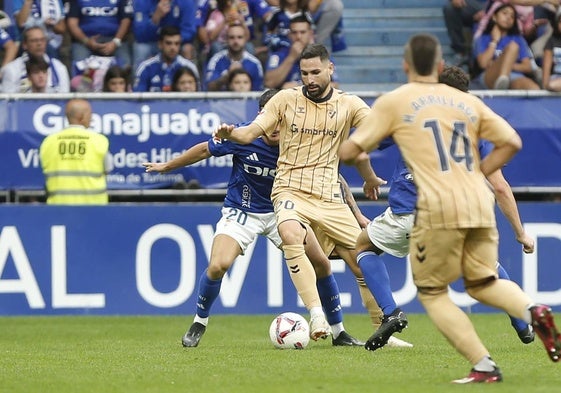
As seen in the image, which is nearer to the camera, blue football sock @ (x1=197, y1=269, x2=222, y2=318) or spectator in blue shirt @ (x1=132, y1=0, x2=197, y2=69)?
blue football sock @ (x1=197, y1=269, x2=222, y2=318)

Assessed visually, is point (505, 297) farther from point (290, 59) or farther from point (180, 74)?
point (290, 59)

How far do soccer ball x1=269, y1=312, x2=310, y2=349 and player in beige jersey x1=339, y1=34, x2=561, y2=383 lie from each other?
2.80 m

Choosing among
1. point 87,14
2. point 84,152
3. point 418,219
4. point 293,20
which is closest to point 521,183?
point 293,20

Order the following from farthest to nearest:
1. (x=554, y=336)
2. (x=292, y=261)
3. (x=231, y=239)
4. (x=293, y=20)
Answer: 1. (x=293, y=20)
2. (x=231, y=239)
3. (x=292, y=261)
4. (x=554, y=336)

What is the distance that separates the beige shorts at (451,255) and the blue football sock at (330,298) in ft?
9.98

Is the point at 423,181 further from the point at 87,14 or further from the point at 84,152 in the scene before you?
the point at 87,14

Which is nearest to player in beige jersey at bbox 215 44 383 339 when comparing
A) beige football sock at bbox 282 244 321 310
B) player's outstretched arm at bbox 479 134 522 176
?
beige football sock at bbox 282 244 321 310

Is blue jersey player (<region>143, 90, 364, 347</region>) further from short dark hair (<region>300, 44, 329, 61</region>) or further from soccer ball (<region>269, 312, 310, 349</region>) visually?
short dark hair (<region>300, 44, 329, 61</region>)

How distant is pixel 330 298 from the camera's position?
10586 millimetres

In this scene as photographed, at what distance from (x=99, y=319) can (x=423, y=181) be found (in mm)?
7419

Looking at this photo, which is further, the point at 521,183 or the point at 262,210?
the point at 521,183

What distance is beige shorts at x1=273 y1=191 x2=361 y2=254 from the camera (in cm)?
1006

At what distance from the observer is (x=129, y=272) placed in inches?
573

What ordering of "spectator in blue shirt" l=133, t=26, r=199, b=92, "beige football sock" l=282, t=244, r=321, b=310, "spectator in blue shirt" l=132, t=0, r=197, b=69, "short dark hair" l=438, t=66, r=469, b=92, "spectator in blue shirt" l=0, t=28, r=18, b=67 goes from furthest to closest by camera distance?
"spectator in blue shirt" l=132, t=0, r=197, b=69, "spectator in blue shirt" l=0, t=28, r=18, b=67, "spectator in blue shirt" l=133, t=26, r=199, b=92, "beige football sock" l=282, t=244, r=321, b=310, "short dark hair" l=438, t=66, r=469, b=92
